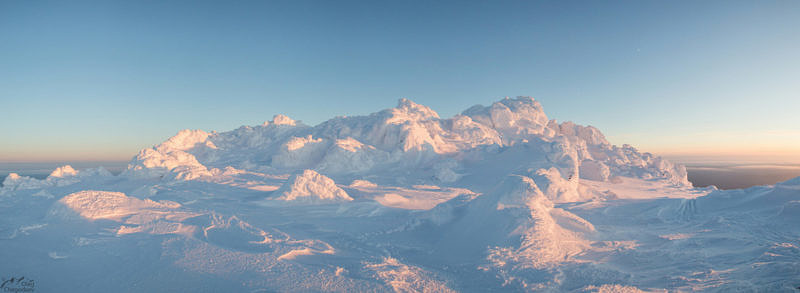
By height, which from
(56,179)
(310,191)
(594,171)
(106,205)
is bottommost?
(56,179)

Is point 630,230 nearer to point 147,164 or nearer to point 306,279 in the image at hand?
point 306,279

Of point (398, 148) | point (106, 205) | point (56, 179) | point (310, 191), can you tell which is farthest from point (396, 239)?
point (56, 179)

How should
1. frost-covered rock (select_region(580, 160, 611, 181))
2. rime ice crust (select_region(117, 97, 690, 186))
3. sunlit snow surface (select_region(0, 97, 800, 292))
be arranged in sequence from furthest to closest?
frost-covered rock (select_region(580, 160, 611, 181)) < rime ice crust (select_region(117, 97, 690, 186)) < sunlit snow surface (select_region(0, 97, 800, 292))

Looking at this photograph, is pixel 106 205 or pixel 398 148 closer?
pixel 106 205

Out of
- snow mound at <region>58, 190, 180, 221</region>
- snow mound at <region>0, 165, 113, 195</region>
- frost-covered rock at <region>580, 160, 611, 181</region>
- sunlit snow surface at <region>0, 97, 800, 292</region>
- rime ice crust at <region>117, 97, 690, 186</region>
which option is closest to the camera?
sunlit snow surface at <region>0, 97, 800, 292</region>

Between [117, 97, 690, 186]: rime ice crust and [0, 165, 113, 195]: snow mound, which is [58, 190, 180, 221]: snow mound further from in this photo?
[0, 165, 113, 195]: snow mound

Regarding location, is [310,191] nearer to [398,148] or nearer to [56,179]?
[398,148]

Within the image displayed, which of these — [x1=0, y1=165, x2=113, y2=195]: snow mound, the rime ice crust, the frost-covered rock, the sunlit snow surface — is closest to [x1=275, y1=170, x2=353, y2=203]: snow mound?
the sunlit snow surface

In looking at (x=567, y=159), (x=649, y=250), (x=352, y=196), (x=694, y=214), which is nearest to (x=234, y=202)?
(x=352, y=196)

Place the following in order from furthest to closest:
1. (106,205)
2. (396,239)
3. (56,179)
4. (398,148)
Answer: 1. (398,148)
2. (56,179)
3. (106,205)
4. (396,239)
